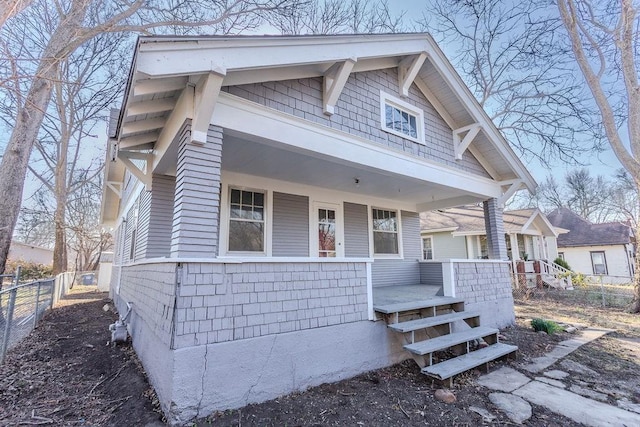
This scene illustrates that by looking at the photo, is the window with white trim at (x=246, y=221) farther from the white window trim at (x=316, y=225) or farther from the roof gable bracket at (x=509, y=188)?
the roof gable bracket at (x=509, y=188)

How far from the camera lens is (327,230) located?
7.42 meters

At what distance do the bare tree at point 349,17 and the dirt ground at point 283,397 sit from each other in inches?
469

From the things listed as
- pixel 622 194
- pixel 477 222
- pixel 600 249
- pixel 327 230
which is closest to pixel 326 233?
pixel 327 230

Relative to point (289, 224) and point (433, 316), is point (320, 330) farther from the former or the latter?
point (289, 224)

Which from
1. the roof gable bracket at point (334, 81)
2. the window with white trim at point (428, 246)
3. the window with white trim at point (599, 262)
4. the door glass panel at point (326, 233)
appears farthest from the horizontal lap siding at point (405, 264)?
the window with white trim at point (599, 262)

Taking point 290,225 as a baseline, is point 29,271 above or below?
below

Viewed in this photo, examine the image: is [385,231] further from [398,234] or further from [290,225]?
[290,225]

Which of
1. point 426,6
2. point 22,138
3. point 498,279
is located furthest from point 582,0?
point 22,138

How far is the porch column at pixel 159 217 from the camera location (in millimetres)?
Answer: 5473

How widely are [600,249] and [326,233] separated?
23187 millimetres

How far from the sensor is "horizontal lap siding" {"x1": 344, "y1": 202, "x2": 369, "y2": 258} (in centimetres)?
772

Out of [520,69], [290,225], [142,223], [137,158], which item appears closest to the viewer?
[137,158]

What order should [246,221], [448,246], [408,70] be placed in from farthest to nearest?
1. [448,246]
2. [246,221]
3. [408,70]

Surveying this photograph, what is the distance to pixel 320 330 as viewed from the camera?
3.98 meters
